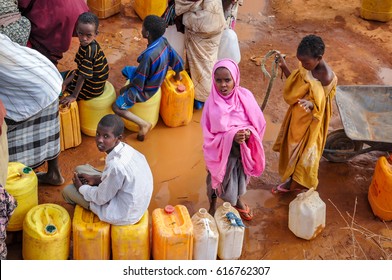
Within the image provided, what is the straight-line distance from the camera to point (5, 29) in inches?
208

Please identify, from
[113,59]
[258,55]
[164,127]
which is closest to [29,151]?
[164,127]

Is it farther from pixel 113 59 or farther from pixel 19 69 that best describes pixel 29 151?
pixel 113 59

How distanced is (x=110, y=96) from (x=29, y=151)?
1.26 metres

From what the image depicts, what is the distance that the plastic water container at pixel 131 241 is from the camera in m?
4.39

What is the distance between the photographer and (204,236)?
4527 millimetres

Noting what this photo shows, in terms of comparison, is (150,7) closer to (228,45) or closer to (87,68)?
(228,45)

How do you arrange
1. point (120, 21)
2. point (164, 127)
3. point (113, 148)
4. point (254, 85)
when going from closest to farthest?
point (113, 148) < point (164, 127) < point (254, 85) < point (120, 21)

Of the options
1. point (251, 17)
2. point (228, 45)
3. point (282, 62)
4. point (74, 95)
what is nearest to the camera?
point (282, 62)

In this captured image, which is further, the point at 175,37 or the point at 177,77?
the point at 175,37

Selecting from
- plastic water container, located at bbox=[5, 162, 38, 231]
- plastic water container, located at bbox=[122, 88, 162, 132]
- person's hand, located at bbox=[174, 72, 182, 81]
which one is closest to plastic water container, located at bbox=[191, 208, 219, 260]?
plastic water container, located at bbox=[5, 162, 38, 231]

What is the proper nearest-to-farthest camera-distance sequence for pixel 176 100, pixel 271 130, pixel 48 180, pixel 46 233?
pixel 46 233
pixel 48 180
pixel 176 100
pixel 271 130

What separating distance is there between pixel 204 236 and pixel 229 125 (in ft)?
2.94

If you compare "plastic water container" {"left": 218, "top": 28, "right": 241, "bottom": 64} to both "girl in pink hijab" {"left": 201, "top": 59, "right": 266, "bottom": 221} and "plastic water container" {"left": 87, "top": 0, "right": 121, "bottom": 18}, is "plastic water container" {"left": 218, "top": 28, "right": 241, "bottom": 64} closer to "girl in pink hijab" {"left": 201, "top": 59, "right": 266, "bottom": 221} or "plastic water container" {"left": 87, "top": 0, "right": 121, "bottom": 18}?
"girl in pink hijab" {"left": 201, "top": 59, "right": 266, "bottom": 221}

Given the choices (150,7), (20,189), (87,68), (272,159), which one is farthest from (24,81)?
(150,7)
